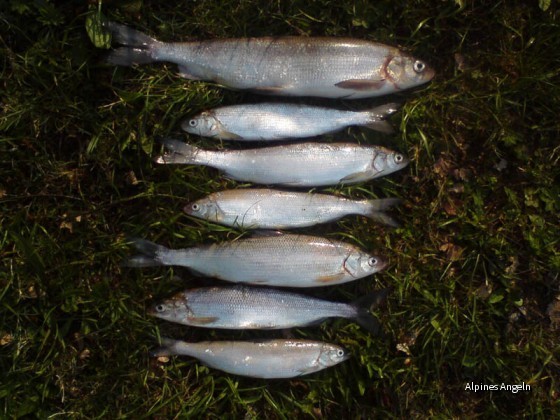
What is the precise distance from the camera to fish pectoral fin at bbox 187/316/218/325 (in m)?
3.49

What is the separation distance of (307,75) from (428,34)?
3.37 ft

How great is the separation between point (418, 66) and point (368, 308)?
182 centimetres

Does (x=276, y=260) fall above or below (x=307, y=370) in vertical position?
above

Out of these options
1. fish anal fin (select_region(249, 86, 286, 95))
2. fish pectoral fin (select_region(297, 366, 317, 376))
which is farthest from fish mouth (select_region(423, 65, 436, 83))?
fish pectoral fin (select_region(297, 366, 317, 376))

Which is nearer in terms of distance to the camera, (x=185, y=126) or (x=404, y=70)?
(x=404, y=70)

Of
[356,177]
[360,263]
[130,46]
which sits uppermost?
[130,46]

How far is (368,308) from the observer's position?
11.5 feet

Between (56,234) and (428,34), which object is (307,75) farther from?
(56,234)

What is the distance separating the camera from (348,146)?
138 inches

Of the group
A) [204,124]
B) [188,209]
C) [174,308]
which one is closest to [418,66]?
[204,124]

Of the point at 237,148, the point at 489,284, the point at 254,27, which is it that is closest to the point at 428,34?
the point at 254,27

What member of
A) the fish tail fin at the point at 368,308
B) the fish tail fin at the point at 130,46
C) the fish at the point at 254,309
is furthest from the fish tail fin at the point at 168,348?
the fish tail fin at the point at 130,46

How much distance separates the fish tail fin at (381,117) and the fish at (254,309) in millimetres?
1212

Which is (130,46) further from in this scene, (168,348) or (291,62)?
(168,348)
